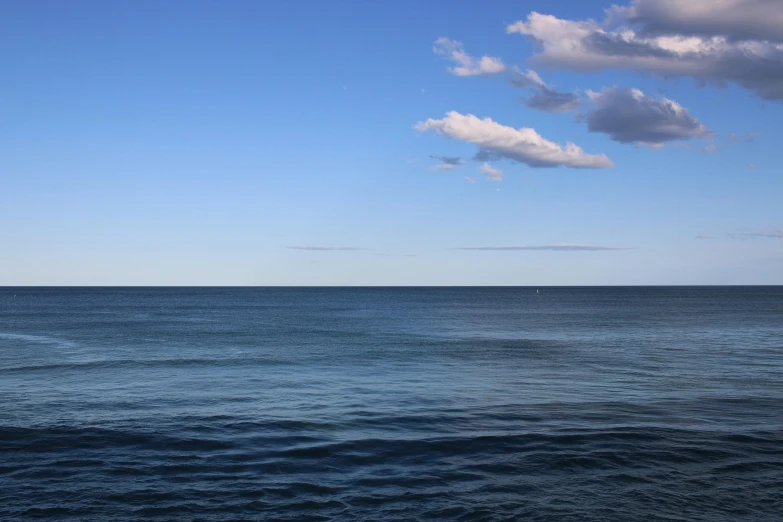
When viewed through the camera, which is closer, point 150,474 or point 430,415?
point 150,474

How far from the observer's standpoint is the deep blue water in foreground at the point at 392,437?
65.0 feet

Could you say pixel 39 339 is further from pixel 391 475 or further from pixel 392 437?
pixel 391 475

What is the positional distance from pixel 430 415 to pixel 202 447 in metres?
11.2

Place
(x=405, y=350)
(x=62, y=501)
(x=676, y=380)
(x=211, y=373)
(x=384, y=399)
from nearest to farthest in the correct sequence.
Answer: (x=62, y=501) → (x=384, y=399) → (x=676, y=380) → (x=211, y=373) → (x=405, y=350)

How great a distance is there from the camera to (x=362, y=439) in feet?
90.5

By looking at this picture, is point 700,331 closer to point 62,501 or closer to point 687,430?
point 687,430

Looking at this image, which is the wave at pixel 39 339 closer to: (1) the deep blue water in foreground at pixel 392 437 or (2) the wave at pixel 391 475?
(1) the deep blue water in foreground at pixel 392 437

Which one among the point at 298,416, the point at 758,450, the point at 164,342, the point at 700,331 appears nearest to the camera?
the point at 758,450

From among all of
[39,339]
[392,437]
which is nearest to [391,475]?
[392,437]

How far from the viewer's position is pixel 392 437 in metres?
28.0

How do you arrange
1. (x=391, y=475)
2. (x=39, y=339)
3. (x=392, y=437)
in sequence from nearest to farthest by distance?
(x=391, y=475) → (x=392, y=437) → (x=39, y=339)

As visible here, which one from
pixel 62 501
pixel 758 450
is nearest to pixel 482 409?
pixel 758 450

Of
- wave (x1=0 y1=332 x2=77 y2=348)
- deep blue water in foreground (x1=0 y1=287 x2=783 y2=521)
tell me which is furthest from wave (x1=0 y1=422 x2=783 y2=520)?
wave (x1=0 y1=332 x2=77 y2=348)

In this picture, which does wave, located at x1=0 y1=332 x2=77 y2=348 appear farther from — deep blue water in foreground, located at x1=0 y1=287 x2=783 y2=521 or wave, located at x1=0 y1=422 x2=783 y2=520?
wave, located at x1=0 y1=422 x2=783 y2=520
